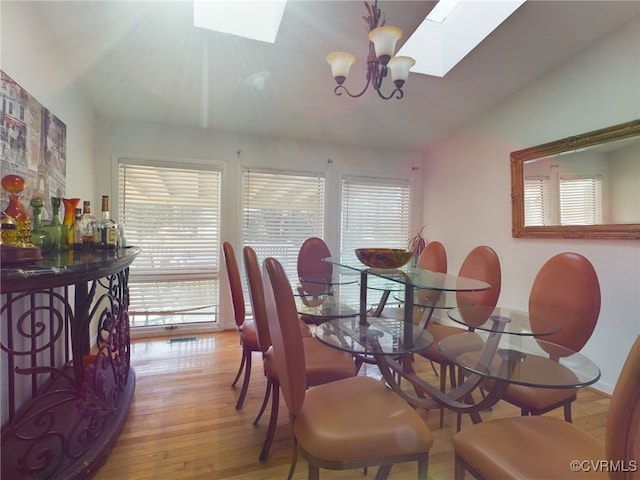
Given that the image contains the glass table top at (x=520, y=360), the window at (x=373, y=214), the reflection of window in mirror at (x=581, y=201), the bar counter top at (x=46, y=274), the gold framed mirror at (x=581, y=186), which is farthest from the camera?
the window at (x=373, y=214)

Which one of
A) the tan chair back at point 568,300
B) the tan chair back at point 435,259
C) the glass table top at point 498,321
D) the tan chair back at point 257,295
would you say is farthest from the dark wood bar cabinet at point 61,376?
the tan chair back at point 435,259

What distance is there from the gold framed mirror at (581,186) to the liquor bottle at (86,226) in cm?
358

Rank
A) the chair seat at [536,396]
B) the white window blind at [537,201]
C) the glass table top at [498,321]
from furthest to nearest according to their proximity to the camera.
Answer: the white window blind at [537,201], the glass table top at [498,321], the chair seat at [536,396]

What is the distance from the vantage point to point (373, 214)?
4.35 meters

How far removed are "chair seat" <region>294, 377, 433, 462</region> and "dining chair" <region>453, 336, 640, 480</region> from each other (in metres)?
0.16

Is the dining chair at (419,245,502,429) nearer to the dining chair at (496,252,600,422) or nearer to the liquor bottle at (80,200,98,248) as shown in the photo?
the dining chair at (496,252,600,422)

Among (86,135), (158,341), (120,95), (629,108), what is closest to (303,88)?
(120,95)

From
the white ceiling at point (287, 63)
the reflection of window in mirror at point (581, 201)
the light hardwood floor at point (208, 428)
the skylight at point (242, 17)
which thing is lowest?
the light hardwood floor at point (208, 428)

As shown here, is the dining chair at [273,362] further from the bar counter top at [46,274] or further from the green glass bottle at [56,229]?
the green glass bottle at [56,229]

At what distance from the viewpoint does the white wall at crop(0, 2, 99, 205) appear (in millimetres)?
1734

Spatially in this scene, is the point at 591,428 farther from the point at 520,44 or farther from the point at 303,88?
the point at 303,88

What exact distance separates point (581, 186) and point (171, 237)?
390 centimetres

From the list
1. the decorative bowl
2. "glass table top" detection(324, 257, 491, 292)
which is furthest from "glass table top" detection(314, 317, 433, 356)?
the decorative bowl

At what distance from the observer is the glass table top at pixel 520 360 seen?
4.18 feet
